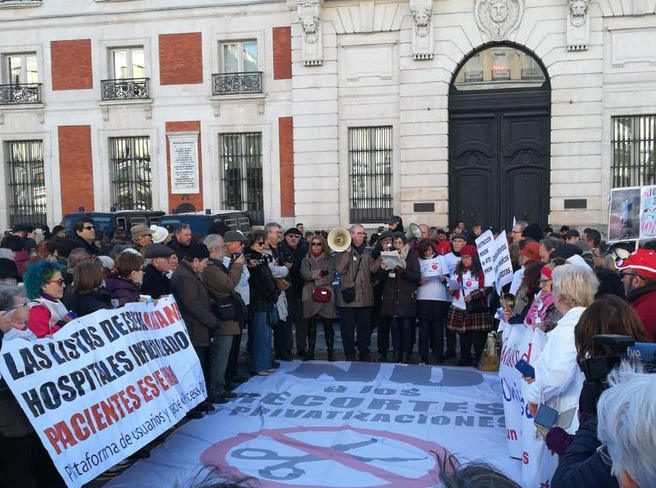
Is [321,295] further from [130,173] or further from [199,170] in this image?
[130,173]

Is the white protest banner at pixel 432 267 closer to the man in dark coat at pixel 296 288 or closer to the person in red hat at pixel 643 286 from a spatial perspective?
the man in dark coat at pixel 296 288

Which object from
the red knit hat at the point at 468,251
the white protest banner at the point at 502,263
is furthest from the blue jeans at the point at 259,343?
the white protest banner at the point at 502,263

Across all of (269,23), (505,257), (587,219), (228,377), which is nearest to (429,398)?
(505,257)

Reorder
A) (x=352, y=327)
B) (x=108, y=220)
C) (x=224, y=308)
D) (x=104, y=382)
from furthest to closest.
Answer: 1. (x=108, y=220)
2. (x=352, y=327)
3. (x=224, y=308)
4. (x=104, y=382)

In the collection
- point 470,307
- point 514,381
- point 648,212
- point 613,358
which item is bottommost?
point 514,381

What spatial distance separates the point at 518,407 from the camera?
5.96 m

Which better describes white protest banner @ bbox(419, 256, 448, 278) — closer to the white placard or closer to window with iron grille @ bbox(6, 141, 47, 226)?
the white placard

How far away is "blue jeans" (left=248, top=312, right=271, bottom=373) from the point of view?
9.32m

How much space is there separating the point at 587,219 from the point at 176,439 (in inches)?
611

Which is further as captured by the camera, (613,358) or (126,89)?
(126,89)

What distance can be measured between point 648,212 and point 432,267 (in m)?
3.70

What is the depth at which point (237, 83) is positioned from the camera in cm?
2130

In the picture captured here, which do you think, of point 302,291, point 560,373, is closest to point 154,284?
point 302,291

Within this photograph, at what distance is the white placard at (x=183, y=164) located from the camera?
21.7m
